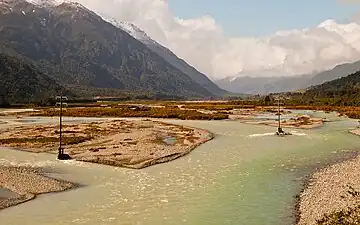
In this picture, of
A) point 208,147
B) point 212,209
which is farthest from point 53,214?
point 208,147

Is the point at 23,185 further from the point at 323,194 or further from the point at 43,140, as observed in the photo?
the point at 43,140

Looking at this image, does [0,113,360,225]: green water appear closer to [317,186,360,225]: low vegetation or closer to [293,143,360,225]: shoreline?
[293,143,360,225]: shoreline

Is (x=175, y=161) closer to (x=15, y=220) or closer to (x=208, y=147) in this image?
(x=208, y=147)

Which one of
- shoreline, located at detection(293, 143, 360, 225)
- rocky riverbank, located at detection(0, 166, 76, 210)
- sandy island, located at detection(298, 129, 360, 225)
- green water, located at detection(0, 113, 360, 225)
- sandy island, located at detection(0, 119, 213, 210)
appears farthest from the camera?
sandy island, located at detection(0, 119, 213, 210)

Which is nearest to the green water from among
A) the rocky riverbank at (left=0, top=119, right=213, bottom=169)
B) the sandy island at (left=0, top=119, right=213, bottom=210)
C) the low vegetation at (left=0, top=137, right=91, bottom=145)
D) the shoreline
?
the shoreline

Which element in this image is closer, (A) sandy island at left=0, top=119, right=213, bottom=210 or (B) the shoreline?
(B) the shoreline

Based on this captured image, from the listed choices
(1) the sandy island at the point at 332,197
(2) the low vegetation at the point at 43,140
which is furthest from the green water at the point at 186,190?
(2) the low vegetation at the point at 43,140

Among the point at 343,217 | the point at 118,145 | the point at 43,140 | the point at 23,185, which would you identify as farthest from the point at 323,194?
the point at 43,140
